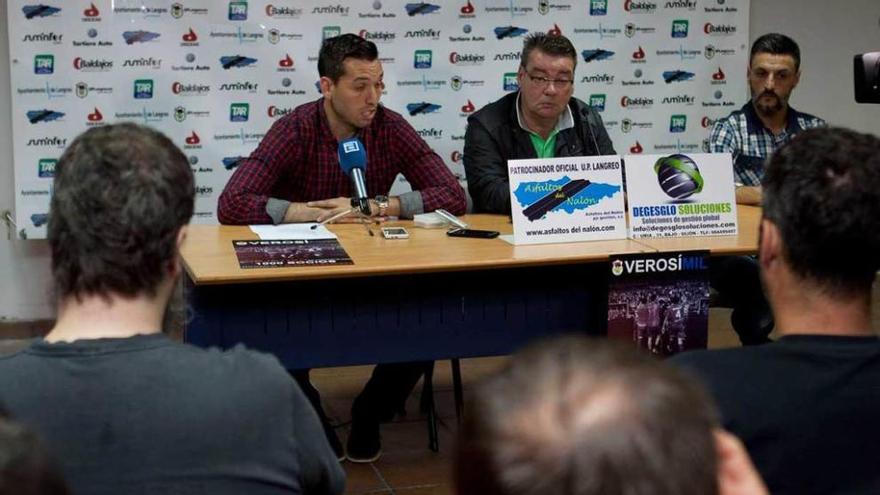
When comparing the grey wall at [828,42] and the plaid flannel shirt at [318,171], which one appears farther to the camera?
the grey wall at [828,42]

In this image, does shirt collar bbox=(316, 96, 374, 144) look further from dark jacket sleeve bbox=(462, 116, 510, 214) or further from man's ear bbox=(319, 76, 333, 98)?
dark jacket sleeve bbox=(462, 116, 510, 214)

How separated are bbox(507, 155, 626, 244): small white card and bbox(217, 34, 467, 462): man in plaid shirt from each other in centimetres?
58

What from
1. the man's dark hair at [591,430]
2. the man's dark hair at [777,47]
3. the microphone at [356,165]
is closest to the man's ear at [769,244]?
the man's dark hair at [591,430]

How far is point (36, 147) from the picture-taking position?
4668 millimetres

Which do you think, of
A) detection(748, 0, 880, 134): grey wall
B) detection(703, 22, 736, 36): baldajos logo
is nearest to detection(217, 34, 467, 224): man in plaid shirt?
detection(703, 22, 736, 36): baldajos logo

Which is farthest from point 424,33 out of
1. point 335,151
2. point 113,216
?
point 113,216

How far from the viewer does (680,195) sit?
11.0 feet

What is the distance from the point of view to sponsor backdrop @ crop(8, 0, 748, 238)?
15.3 feet

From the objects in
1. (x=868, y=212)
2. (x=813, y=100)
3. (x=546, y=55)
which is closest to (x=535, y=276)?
(x=546, y=55)

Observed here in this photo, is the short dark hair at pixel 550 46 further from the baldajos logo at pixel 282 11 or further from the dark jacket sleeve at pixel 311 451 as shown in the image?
the dark jacket sleeve at pixel 311 451

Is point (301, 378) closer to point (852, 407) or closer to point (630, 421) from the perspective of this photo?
point (852, 407)

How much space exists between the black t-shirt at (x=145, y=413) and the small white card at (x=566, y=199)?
6.07 feet

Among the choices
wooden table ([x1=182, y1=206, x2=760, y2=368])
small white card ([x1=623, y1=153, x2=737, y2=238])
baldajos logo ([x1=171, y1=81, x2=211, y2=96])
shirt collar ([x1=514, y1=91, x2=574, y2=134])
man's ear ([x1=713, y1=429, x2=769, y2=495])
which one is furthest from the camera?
baldajos logo ([x1=171, y1=81, x2=211, y2=96])

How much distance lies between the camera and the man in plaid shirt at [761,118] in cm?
439
